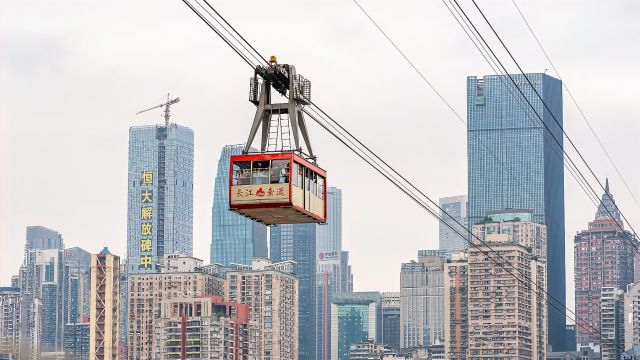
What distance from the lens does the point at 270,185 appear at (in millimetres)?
70000

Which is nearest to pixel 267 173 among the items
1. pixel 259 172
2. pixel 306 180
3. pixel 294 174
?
pixel 259 172

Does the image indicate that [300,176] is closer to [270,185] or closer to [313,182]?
[270,185]

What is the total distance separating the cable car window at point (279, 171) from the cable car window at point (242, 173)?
1.10 meters

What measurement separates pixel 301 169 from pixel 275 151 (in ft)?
4.34

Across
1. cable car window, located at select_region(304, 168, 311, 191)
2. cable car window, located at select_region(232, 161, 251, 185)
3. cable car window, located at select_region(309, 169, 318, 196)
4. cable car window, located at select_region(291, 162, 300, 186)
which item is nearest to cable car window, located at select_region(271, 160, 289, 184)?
cable car window, located at select_region(291, 162, 300, 186)

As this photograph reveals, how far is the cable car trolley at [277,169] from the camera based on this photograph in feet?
230

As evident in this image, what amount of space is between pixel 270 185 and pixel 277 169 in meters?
0.76

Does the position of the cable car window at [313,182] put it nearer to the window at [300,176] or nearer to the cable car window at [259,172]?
the window at [300,176]

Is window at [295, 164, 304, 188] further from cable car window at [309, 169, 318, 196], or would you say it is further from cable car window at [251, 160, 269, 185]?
cable car window at [251, 160, 269, 185]

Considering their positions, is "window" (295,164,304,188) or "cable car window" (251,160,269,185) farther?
"window" (295,164,304,188)

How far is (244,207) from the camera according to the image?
71.2m

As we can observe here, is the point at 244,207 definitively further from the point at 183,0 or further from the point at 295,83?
the point at 183,0

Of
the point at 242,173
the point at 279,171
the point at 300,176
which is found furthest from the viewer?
the point at 300,176

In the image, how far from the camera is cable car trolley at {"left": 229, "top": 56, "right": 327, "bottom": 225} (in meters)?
70.1
